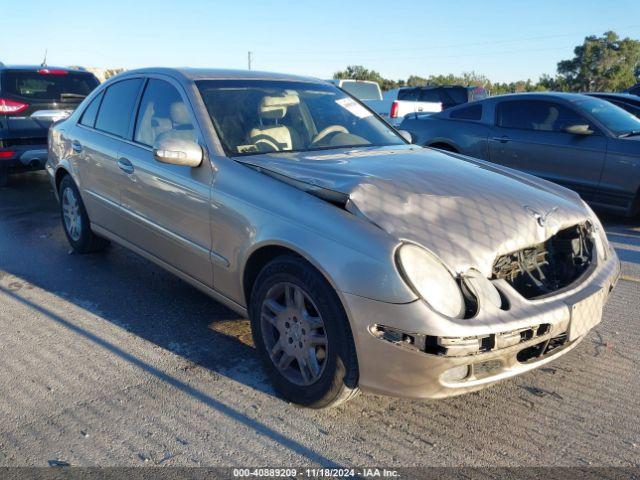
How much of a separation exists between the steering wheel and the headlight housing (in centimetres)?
163

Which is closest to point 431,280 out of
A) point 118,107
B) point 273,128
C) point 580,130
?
point 273,128

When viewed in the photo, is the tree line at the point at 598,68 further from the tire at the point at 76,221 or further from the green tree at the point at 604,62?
the tire at the point at 76,221

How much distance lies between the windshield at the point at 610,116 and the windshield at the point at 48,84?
686 cm

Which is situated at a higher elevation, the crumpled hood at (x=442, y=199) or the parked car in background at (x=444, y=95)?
the crumpled hood at (x=442, y=199)

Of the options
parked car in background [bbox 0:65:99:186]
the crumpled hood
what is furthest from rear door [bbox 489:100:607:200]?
parked car in background [bbox 0:65:99:186]

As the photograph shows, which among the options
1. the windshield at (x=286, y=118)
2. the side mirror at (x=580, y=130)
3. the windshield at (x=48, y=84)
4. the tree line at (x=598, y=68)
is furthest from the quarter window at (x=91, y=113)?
the tree line at (x=598, y=68)

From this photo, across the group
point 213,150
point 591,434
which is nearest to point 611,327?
point 591,434

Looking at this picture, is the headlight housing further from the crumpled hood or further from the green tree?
the green tree

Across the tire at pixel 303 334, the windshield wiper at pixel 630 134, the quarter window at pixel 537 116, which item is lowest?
the tire at pixel 303 334

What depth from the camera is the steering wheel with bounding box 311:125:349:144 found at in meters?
3.97

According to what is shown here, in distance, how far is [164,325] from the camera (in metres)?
3.86

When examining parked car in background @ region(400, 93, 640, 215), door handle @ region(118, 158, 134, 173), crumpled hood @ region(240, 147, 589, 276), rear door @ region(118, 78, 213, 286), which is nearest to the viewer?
crumpled hood @ region(240, 147, 589, 276)

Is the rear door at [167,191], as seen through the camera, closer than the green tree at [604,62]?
Yes

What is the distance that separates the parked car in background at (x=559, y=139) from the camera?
6547mm
